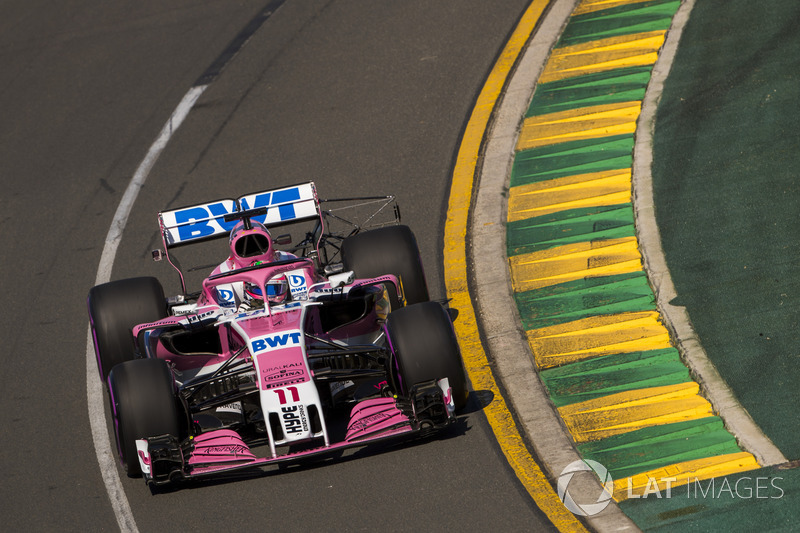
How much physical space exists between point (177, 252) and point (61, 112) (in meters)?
4.46

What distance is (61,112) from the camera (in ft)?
53.3

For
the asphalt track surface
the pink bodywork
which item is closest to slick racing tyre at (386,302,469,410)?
the pink bodywork

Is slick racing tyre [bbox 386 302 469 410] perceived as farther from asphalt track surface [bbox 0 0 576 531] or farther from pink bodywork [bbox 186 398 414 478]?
asphalt track surface [bbox 0 0 576 531]

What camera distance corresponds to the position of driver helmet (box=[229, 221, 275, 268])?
10312mm

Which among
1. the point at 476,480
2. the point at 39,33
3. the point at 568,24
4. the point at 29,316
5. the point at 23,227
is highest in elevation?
the point at 39,33

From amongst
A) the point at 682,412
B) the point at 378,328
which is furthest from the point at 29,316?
the point at 682,412

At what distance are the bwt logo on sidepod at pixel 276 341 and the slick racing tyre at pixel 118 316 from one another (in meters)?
1.50

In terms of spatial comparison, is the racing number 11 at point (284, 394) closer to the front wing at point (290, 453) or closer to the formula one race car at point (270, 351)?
the formula one race car at point (270, 351)

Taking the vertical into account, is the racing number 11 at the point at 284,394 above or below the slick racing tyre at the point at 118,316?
below

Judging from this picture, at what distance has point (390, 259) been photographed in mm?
10508

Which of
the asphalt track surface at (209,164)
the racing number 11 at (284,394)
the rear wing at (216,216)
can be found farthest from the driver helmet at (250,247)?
the asphalt track surface at (209,164)

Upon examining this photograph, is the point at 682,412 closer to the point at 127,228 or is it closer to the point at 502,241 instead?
the point at 502,241

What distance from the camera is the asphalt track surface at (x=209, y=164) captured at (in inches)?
350

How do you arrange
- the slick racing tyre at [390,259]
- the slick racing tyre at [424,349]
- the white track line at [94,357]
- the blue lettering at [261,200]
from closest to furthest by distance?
the slick racing tyre at [424,349] → the white track line at [94,357] → the slick racing tyre at [390,259] → the blue lettering at [261,200]
